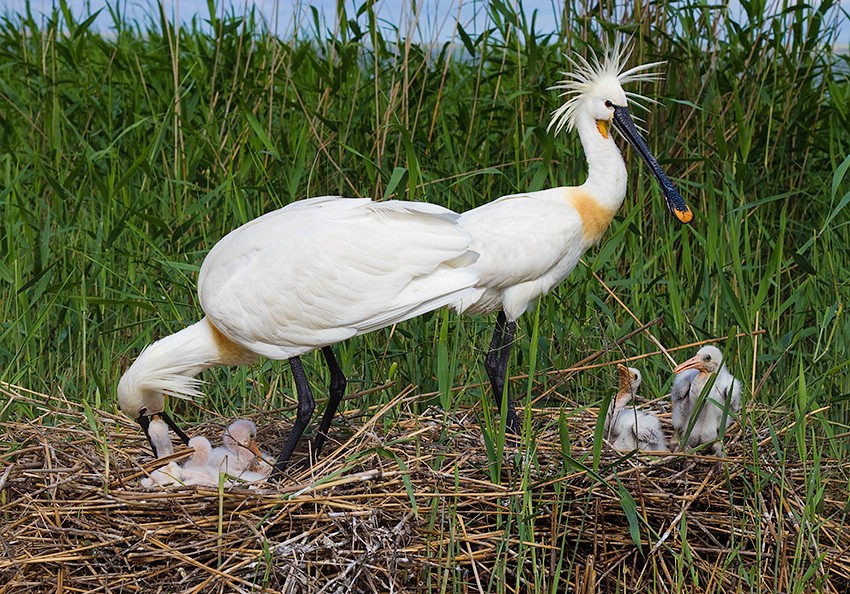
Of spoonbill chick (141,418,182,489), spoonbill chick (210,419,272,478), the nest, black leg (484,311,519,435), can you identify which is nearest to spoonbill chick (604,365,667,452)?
the nest

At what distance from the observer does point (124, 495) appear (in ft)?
13.2

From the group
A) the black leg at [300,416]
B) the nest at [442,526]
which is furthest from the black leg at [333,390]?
the nest at [442,526]

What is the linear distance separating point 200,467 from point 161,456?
20 centimetres

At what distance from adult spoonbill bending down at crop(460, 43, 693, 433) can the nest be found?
853 millimetres

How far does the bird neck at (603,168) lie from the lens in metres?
5.09

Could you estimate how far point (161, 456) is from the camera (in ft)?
14.9

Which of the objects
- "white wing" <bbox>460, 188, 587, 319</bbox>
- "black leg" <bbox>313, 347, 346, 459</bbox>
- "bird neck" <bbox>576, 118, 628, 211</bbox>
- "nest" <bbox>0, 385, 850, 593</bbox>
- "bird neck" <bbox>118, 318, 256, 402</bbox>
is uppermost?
"bird neck" <bbox>576, 118, 628, 211</bbox>

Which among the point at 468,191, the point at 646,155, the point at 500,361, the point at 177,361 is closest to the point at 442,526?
the point at 177,361

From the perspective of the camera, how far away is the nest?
12.5 feet

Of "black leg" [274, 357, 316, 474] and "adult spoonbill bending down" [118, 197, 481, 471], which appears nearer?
"adult spoonbill bending down" [118, 197, 481, 471]

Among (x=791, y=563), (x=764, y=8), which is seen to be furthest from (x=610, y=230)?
(x=791, y=563)

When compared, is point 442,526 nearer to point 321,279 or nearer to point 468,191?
point 321,279

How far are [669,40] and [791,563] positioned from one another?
3575mm

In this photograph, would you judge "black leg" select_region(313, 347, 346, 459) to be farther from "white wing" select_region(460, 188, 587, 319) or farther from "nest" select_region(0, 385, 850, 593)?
"white wing" select_region(460, 188, 587, 319)
